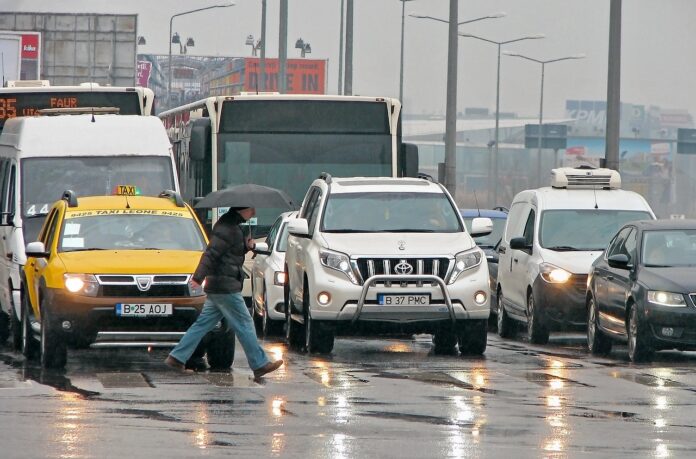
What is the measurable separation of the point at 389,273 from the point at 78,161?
4.58 meters

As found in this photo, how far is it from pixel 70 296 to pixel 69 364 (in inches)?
44.5

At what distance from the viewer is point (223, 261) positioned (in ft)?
50.9

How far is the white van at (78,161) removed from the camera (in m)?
20.3

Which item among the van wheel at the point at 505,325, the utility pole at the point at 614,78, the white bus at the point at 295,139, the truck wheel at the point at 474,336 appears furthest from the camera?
the utility pole at the point at 614,78

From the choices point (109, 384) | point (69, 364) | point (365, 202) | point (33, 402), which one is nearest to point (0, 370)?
point (69, 364)

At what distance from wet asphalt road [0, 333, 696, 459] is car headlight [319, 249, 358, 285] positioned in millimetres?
826

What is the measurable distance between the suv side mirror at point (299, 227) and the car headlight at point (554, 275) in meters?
3.57

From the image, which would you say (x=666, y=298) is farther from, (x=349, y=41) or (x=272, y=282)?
(x=349, y=41)

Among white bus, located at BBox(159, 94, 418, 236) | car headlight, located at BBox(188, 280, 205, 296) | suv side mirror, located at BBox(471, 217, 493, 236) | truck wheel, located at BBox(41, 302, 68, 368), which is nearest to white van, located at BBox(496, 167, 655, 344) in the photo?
white bus, located at BBox(159, 94, 418, 236)

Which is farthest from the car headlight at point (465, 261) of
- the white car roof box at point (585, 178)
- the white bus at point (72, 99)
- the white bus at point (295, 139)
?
the white bus at point (72, 99)

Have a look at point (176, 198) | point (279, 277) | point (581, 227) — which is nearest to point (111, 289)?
point (176, 198)

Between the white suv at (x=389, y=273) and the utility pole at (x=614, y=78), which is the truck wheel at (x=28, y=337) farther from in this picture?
the utility pole at (x=614, y=78)

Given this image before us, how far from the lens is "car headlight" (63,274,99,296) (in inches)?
632

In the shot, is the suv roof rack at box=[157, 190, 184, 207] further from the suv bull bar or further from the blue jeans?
the blue jeans
